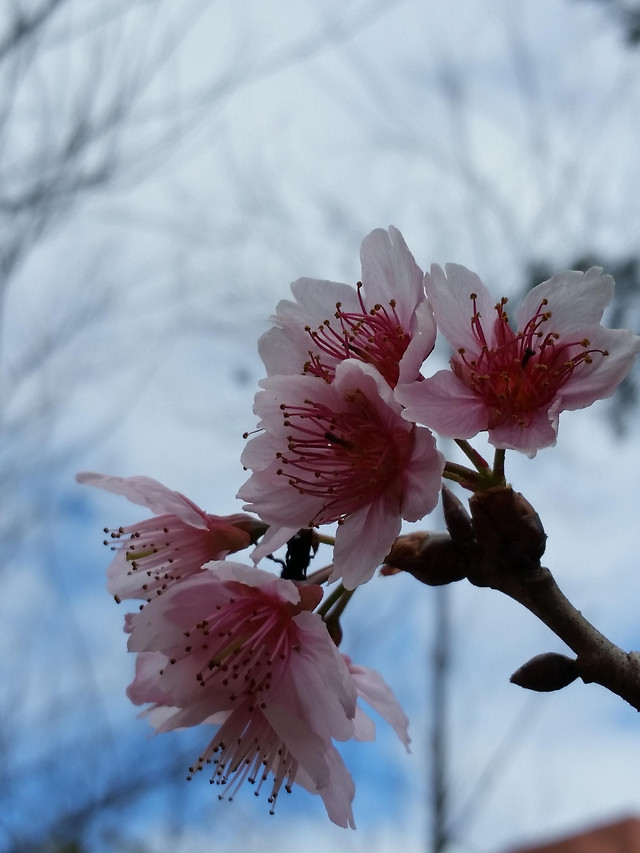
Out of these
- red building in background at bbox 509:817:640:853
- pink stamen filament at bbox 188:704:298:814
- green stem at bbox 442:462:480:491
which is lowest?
red building in background at bbox 509:817:640:853

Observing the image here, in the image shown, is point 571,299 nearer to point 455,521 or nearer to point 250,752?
point 455,521

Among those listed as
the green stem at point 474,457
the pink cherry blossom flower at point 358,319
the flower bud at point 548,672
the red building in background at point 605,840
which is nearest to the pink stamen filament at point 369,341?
the pink cherry blossom flower at point 358,319

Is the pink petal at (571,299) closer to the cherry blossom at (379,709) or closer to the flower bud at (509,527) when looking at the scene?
the flower bud at (509,527)

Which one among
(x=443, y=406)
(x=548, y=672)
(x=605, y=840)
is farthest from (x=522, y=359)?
(x=605, y=840)

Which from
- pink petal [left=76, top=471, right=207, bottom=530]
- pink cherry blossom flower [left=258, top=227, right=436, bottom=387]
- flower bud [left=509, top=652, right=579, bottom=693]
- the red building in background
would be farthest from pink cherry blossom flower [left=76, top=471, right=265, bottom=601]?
the red building in background

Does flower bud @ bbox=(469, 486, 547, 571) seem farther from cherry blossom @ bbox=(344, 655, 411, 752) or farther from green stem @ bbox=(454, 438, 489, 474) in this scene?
cherry blossom @ bbox=(344, 655, 411, 752)

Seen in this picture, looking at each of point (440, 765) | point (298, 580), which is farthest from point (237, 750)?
point (440, 765)

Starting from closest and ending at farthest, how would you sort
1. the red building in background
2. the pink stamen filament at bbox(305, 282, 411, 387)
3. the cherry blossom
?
the pink stamen filament at bbox(305, 282, 411, 387)
the cherry blossom
the red building in background
